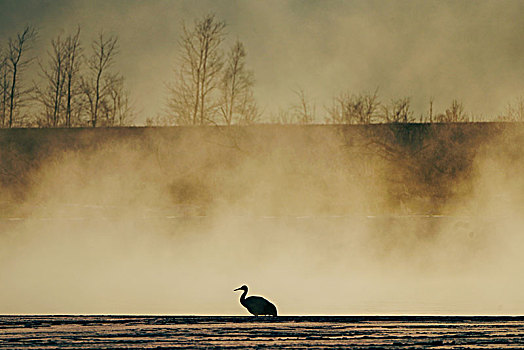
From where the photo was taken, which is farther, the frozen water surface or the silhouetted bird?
the silhouetted bird

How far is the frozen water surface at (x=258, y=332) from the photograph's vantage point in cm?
216

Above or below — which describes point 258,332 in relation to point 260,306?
below

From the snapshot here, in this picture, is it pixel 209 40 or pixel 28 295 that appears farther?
pixel 209 40

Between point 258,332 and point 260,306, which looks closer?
point 258,332

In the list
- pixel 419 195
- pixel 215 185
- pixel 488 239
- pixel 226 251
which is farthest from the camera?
pixel 215 185

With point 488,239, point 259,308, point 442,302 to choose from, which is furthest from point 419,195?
point 259,308

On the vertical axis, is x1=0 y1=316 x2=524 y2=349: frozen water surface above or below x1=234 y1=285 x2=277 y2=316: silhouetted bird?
below

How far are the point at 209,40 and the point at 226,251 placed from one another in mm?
7917

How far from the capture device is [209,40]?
22203 millimetres

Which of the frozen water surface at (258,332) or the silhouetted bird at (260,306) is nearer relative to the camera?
the frozen water surface at (258,332)

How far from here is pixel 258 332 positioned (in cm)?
237

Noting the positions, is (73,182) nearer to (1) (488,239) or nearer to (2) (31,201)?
(2) (31,201)

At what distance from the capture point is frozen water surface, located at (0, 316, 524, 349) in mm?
2158

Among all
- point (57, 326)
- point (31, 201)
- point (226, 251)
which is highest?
point (31, 201)
